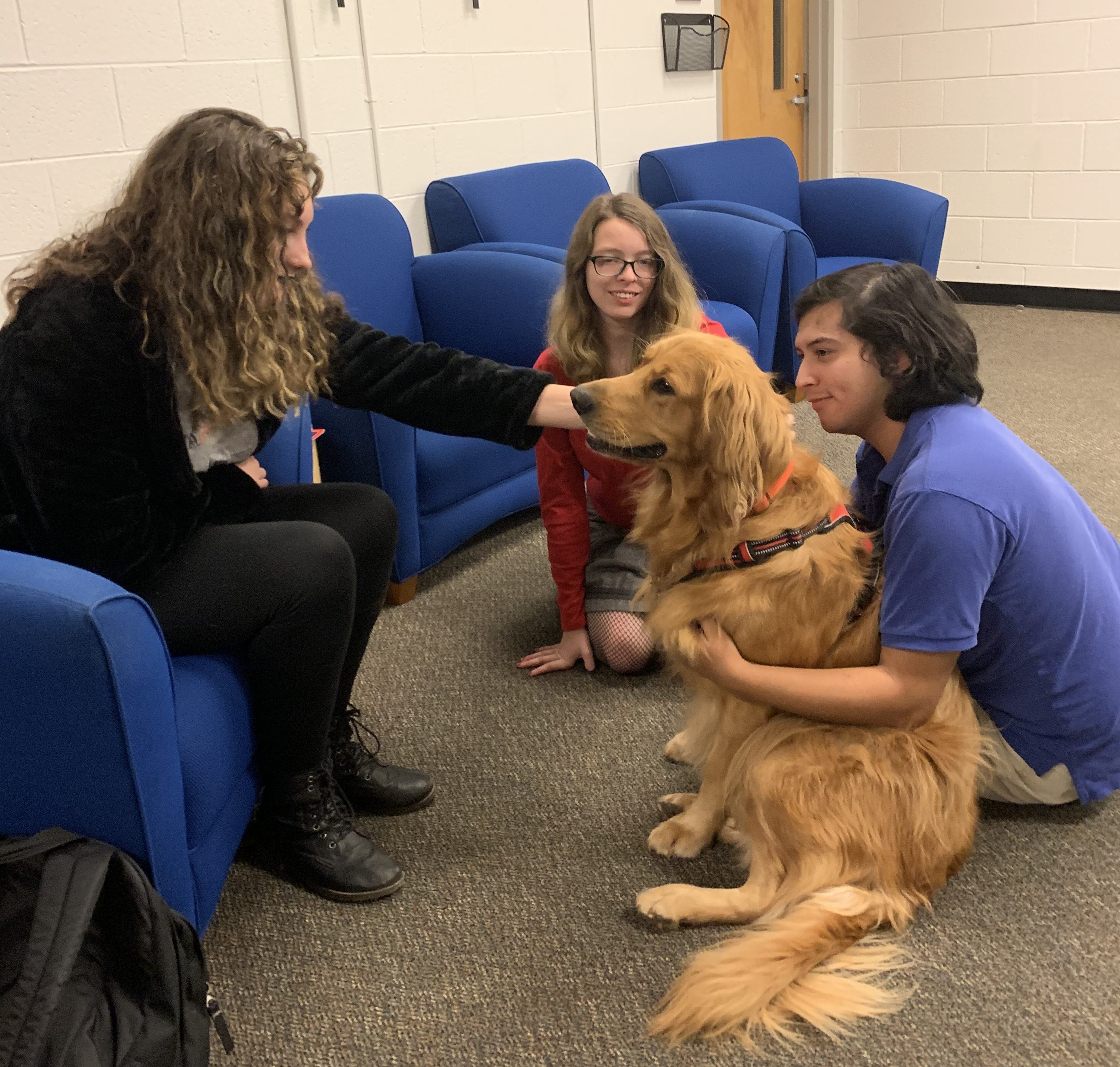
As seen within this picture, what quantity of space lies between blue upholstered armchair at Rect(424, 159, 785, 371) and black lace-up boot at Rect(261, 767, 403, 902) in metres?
2.14

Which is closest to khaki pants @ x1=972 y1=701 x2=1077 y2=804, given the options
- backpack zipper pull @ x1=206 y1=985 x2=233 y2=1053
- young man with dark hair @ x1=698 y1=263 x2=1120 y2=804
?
young man with dark hair @ x1=698 y1=263 x2=1120 y2=804

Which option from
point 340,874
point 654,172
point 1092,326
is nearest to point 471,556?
point 340,874

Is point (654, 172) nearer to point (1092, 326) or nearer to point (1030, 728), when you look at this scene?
point (1092, 326)

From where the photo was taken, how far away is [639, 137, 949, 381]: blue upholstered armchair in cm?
432

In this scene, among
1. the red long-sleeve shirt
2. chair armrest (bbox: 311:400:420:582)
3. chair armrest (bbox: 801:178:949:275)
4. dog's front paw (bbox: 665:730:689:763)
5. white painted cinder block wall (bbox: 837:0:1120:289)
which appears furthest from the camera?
white painted cinder block wall (bbox: 837:0:1120:289)

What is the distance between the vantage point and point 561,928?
5.18 feet

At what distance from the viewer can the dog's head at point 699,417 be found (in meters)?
1.50

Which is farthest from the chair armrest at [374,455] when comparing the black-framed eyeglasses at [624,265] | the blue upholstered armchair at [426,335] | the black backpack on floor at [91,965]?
the black backpack on floor at [91,965]

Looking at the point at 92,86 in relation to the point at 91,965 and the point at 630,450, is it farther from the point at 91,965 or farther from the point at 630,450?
the point at 91,965

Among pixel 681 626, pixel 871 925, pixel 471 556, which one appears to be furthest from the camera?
pixel 471 556

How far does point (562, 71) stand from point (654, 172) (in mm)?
575

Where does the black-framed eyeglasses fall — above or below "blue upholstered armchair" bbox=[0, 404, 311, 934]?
above

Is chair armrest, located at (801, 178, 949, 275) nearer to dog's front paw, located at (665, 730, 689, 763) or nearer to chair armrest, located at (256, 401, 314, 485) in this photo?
dog's front paw, located at (665, 730, 689, 763)

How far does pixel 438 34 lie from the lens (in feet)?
11.5
